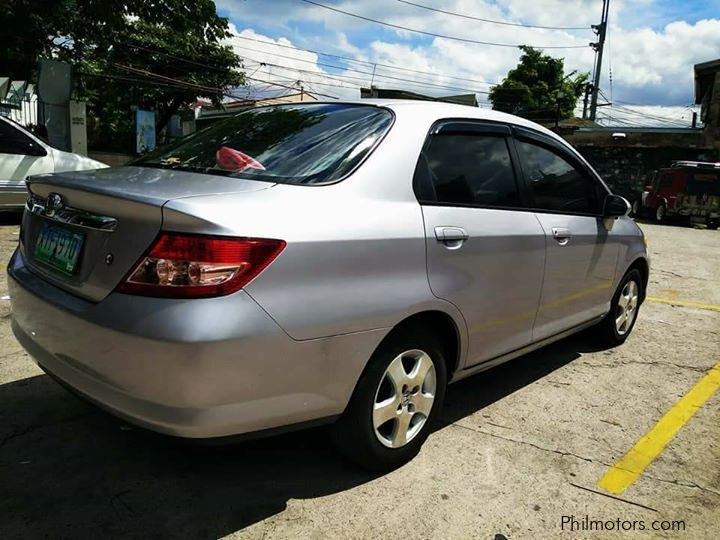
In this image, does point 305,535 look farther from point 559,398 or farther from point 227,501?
point 559,398

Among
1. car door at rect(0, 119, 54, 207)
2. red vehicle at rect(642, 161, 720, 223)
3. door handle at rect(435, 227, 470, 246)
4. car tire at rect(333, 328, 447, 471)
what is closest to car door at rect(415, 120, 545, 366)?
door handle at rect(435, 227, 470, 246)

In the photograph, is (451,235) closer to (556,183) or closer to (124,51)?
(556,183)

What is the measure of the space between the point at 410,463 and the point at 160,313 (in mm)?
1420

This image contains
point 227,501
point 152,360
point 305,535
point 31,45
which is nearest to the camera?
point 152,360

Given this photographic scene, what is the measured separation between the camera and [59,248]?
232 cm

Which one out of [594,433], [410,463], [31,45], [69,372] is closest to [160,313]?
[69,372]

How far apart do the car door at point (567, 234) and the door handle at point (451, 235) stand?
79 cm

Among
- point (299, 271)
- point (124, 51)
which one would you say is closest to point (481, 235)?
point (299, 271)

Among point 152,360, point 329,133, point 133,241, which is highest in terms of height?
point 329,133

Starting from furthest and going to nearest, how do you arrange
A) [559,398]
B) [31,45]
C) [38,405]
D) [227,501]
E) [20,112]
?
→ [20,112]
[31,45]
[559,398]
[38,405]
[227,501]

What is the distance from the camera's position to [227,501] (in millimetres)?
2363

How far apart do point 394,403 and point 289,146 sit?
47.5 inches

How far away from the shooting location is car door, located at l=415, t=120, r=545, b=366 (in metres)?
2.64

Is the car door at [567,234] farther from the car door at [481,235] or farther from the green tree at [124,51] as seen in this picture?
the green tree at [124,51]
